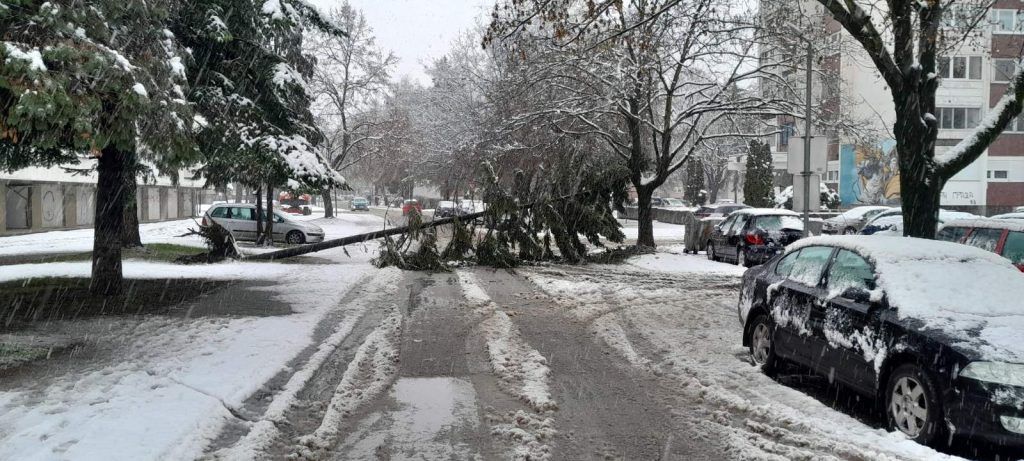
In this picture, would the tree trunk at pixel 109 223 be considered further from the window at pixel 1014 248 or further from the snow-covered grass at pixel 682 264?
the window at pixel 1014 248

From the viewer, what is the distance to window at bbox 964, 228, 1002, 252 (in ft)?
39.0

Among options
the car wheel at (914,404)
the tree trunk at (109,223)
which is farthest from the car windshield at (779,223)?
the tree trunk at (109,223)

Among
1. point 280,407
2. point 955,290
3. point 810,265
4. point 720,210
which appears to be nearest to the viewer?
point 955,290

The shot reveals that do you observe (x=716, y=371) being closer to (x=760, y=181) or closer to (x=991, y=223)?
(x=991, y=223)

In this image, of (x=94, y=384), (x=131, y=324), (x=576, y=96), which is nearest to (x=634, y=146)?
(x=576, y=96)

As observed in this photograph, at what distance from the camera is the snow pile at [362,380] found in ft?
19.2

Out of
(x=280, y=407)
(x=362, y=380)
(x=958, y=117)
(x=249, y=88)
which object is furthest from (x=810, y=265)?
(x=958, y=117)

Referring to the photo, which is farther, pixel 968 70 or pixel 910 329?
pixel 968 70

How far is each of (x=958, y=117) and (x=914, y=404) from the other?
50.8 m

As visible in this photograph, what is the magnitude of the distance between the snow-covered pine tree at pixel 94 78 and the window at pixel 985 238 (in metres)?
12.1

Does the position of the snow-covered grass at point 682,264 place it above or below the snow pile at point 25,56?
below

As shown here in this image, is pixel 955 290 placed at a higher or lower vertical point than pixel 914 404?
higher

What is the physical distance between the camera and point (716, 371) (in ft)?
26.5

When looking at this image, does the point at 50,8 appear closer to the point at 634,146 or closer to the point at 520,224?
the point at 520,224
